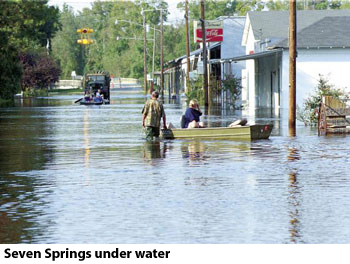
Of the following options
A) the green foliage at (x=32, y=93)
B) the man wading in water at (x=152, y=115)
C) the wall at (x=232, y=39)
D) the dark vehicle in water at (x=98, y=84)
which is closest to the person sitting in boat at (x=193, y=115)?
the man wading in water at (x=152, y=115)

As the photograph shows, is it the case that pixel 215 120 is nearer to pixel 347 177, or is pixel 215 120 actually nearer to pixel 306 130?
pixel 306 130

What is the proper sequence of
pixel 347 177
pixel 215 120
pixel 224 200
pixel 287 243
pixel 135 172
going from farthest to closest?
pixel 215 120, pixel 135 172, pixel 347 177, pixel 224 200, pixel 287 243

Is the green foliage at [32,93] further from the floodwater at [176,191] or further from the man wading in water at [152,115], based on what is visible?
the man wading in water at [152,115]

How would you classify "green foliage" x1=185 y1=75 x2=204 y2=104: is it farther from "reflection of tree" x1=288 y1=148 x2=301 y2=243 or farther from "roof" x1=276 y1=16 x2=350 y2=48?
"reflection of tree" x1=288 y1=148 x2=301 y2=243

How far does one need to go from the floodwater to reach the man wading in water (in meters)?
0.81

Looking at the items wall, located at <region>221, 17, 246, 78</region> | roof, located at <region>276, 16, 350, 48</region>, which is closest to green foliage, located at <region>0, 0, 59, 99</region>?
wall, located at <region>221, 17, 246, 78</region>

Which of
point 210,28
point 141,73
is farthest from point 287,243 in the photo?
point 141,73

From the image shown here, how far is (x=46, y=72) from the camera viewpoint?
125 m

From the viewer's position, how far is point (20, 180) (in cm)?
1862

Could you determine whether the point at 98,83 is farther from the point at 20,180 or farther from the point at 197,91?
the point at 20,180

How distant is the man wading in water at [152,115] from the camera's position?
28844 millimetres

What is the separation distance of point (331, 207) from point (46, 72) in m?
113

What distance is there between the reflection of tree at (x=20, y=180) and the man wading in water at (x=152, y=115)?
3.30 m

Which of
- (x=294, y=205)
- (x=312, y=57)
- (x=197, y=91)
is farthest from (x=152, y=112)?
(x=197, y=91)
